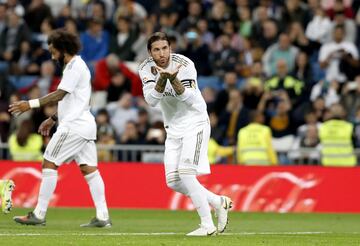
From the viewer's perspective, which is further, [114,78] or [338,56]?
[114,78]

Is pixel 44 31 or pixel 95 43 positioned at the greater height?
pixel 44 31

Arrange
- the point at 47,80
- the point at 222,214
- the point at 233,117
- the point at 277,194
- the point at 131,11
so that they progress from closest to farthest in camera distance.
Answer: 1. the point at 222,214
2. the point at 277,194
3. the point at 233,117
4. the point at 47,80
5. the point at 131,11

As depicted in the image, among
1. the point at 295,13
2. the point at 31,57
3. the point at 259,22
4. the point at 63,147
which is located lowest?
the point at 63,147

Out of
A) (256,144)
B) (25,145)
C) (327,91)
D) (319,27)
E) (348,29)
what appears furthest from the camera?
(319,27)

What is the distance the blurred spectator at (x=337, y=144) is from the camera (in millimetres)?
23281

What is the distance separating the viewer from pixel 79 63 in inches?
637

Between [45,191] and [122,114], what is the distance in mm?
9737

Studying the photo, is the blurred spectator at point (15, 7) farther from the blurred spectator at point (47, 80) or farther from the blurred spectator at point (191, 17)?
the blurred spectator at point (191, 17)

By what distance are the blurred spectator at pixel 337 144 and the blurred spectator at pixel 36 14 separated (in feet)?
28.1

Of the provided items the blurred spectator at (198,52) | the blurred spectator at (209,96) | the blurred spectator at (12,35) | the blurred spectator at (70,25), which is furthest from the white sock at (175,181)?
the blurred spectator at (12,35)

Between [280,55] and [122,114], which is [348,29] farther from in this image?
[122,114]

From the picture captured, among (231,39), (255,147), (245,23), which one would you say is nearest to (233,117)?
(255,147)

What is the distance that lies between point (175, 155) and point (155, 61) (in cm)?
117

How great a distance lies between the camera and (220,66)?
26969mm
